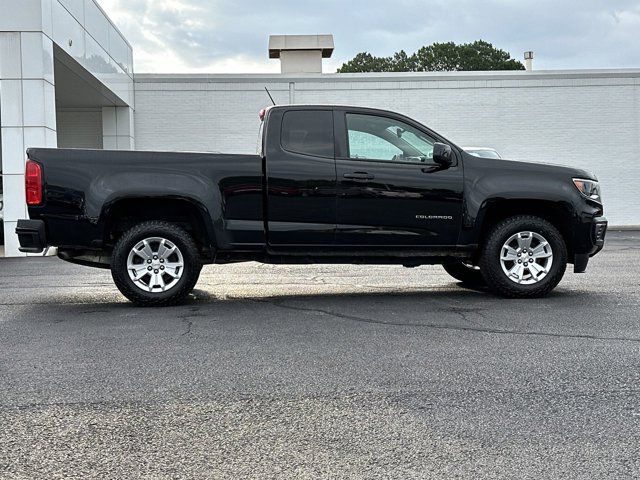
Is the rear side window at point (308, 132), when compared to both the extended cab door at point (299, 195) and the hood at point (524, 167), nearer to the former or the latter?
the extended cab door at point (299, 195)

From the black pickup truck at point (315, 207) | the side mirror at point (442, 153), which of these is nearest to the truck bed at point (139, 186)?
the black pickup truck at point (315, 207)

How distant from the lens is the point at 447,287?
363 inches

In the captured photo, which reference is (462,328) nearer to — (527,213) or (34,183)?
(527,213)

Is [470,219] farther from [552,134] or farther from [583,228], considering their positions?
[552,134]

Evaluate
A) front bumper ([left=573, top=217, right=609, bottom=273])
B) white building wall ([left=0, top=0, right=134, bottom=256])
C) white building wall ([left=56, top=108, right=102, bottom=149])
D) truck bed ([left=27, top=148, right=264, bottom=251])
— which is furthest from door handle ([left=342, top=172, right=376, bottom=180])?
white building wall ([left=56, top=108, right=102, bottom=149])

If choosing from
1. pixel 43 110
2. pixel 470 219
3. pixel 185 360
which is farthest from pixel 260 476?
pixel 43 110

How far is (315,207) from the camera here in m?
7.79

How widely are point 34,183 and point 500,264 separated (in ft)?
15.1

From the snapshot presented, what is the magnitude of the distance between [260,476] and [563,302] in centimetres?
531

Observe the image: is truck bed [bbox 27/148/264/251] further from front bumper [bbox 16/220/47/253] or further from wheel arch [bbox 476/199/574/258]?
wheel arch [bbox 476/199/574/258]

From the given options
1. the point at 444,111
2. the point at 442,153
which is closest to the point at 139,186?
the point at 442,153

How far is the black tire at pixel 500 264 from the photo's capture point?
7.98m

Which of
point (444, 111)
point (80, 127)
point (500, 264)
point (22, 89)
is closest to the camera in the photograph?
point (500, 264)

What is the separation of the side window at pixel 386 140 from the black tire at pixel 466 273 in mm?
1597
